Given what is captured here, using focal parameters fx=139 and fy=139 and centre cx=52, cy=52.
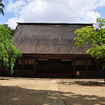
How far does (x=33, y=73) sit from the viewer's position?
15438 millimetres

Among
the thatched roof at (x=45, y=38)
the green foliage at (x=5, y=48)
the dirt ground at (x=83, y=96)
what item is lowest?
the dirt ground at (x=83, y=96)

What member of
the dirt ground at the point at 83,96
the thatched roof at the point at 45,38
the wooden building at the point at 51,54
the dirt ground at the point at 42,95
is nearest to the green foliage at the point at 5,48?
the dirt ground at the point at 42,95

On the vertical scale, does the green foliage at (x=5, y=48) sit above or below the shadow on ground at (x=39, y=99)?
above

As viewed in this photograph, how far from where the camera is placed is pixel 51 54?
15.0 meters

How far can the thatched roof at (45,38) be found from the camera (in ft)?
52.1

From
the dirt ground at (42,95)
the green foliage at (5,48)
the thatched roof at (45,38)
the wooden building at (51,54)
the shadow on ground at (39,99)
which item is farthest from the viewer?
the thatched roof at (45,38)

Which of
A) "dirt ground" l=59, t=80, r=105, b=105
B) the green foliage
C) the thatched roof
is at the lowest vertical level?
"dirt ground" l=59, t=80, r=105, b=105

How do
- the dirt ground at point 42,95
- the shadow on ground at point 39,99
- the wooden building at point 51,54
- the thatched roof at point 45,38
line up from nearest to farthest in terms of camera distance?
the shadow on ground at point 39,99 → the dirt ground at point 42,95 → the wooden building at point 51,54 → the thatched roof at point 45,38

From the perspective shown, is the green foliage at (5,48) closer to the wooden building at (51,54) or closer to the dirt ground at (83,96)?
A: the dirt ground at (83,96)

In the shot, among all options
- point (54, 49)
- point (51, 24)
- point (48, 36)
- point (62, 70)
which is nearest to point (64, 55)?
point (54, 49)

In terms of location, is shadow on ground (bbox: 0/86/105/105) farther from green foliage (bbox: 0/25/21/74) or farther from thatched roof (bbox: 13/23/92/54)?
thatched roof (bbox: 13/23/92/54)

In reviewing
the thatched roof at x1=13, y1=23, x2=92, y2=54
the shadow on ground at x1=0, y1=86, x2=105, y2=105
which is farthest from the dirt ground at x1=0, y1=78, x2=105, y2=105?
the thatched roof at x1=13, y1=23, x2=92, y2=54

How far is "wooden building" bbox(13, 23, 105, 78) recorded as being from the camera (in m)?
15.4

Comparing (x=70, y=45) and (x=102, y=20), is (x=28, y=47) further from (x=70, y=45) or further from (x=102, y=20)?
(x=102, y=20)
